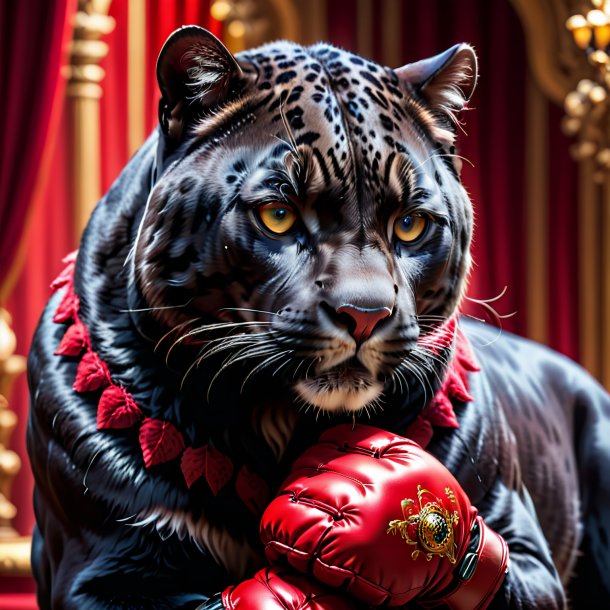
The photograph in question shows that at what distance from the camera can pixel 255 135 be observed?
128 centimetres

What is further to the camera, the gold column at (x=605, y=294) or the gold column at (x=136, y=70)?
the gold column at (x=605, y=294)

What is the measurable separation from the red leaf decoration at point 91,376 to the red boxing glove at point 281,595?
1.03 feet

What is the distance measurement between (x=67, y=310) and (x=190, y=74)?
0.37 m

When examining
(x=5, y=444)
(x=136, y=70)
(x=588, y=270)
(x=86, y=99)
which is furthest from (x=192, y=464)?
(x=588, y=270)

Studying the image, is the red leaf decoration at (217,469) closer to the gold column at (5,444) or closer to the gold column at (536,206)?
the gold column at (5,444)

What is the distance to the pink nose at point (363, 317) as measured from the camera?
1.19 m

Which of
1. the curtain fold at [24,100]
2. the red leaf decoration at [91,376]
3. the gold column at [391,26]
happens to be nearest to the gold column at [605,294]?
the gold column at [391,26]

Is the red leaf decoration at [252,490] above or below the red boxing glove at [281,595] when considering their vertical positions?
above

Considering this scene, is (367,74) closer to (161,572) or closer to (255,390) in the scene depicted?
(255,390)

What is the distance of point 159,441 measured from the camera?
1.36 meters


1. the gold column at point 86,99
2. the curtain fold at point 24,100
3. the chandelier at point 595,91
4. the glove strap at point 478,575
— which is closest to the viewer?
the glove strap at point 478,575

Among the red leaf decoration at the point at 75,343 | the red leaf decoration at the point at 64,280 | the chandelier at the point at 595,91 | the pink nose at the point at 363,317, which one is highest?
the chandelier at the point at 595,91

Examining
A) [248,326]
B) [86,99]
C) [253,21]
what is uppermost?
[253,21]

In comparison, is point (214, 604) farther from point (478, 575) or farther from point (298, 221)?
point (298, 221)
